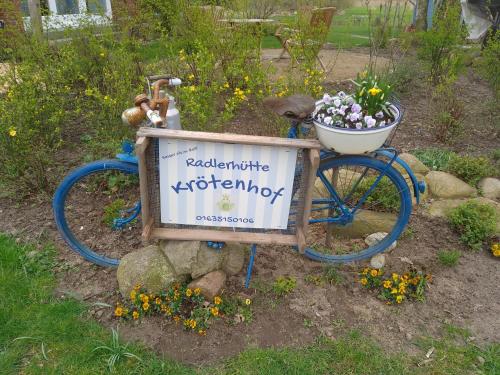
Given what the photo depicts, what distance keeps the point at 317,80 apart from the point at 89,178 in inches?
96.5

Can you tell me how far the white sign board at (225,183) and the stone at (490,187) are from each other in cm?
228

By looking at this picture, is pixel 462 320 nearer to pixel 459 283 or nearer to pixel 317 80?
pixel 459 283

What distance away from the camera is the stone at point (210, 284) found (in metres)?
2.53

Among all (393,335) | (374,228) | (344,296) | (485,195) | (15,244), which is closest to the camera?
(393,335)

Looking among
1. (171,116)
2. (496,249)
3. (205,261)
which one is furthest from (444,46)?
(205,261)

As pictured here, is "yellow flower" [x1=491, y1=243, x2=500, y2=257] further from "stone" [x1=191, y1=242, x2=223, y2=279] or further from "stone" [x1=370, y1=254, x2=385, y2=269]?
"stone" [x1=191, y1=242, x2=223, y2=279]

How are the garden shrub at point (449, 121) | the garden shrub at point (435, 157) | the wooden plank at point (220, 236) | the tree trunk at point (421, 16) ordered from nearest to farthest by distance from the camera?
the wooden plank at point (220, 236)
the garden shrub at point (435, 157)
the garden shrub at point (449, 121)
the tree trunk at point (421, 16)

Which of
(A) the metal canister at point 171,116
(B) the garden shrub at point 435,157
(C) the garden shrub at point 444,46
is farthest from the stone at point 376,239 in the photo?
(C) the garden shrub at point 444,46

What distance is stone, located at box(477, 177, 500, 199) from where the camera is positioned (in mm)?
3701

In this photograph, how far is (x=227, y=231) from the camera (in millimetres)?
2520

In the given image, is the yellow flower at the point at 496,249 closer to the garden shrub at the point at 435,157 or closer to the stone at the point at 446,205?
the stone at the point at 446,205

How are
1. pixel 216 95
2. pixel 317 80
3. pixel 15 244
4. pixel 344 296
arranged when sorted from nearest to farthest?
pixel 344 296 < pixel 15 244 < pixel 317 80 < pixel 216 95

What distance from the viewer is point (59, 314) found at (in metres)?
2.49

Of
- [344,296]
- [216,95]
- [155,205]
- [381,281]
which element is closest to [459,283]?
[381,281]
